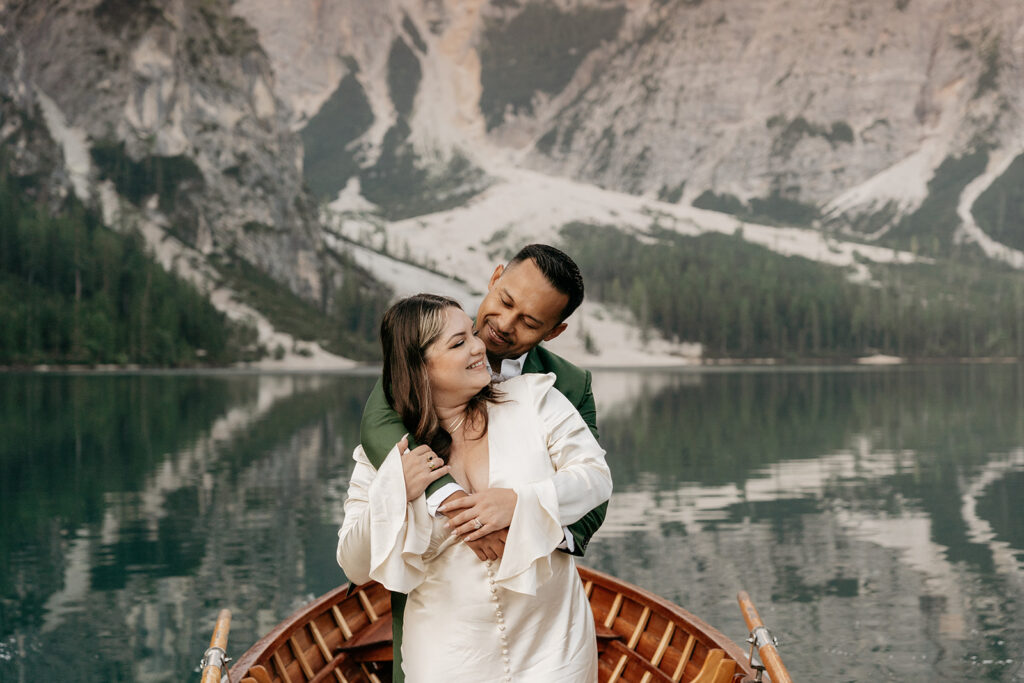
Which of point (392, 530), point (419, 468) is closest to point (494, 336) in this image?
point (419, 468)

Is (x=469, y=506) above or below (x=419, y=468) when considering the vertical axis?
below

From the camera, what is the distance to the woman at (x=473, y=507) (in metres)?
2.90

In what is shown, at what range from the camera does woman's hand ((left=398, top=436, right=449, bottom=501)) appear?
289 cm

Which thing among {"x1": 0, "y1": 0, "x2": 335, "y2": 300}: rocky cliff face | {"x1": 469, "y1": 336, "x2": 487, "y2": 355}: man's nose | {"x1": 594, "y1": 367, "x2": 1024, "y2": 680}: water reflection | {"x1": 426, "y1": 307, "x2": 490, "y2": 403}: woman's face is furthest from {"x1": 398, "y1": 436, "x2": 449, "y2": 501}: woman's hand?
{"x1": 0, "y1": 0, "x2": 335, "y2": 300}: rocky cliff face

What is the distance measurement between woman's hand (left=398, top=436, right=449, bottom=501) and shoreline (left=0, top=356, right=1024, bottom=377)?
156 feet

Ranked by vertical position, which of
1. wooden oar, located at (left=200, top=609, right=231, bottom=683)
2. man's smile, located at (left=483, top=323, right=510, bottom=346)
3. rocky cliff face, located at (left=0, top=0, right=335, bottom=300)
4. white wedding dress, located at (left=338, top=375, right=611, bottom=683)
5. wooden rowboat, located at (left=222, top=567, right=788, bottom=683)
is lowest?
wooden rowboat, located at (left=222, top=567, right=788, bottom=683)

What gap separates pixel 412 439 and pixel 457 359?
33 centimetres

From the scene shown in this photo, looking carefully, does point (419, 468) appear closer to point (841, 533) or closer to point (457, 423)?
point (457, 423)

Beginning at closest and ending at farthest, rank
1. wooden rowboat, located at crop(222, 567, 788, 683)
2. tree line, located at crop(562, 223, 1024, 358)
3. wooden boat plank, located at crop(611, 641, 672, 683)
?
1. wooden rowboat, located at crop(222, 567, 788, 683)
2. wooden boat plank, located at crop(611, 641, 672, 683)
3. tree line, located at crop(562, 223, 1024, 358)

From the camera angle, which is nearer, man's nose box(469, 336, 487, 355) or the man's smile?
man's nose box(469, 336, 487, 355)

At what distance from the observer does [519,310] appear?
11.2 feet

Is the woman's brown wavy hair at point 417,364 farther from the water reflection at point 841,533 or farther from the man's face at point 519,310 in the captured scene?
the water reflection at point 841,533

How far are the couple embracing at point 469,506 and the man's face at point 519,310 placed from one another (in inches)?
11.3

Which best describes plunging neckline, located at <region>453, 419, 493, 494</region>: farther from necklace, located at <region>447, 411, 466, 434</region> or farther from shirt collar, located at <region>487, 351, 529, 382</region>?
shirt collar, located at <region>487, 351, 529, 382</region>
